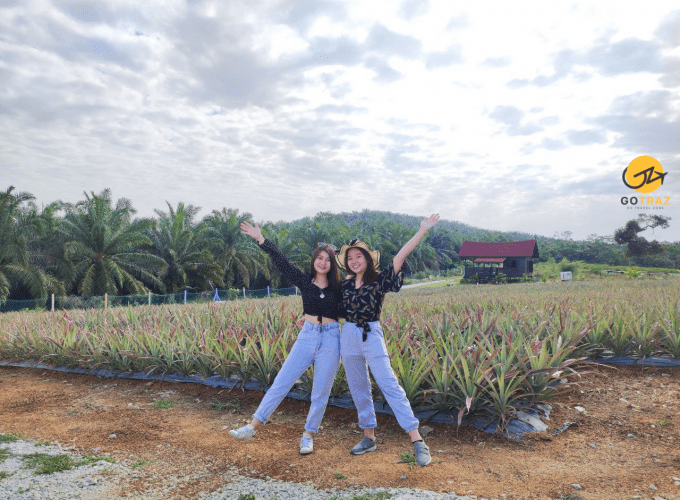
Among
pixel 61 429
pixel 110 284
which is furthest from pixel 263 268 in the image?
pixel 61 429

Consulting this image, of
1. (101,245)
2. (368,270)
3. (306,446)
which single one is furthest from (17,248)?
(368,270)

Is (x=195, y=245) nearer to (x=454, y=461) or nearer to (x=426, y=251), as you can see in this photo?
(x=454, y=461)

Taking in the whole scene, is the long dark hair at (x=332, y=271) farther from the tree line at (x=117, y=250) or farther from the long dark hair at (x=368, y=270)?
the tree line at (x=117, y=250)

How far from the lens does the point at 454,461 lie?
3.94 metres

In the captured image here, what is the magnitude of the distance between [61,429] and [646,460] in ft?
18.0

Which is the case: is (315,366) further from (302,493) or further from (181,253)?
(181,253)

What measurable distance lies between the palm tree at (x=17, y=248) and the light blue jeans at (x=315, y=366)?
63.9 ft

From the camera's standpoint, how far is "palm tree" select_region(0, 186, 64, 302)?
19625 mm

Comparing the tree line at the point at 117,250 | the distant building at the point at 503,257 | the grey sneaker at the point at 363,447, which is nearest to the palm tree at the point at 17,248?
the tree line at the point at 117,250

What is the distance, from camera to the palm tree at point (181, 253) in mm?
27453

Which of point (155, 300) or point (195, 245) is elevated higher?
point (195, 245)

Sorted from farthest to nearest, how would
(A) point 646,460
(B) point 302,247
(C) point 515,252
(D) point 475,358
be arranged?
(C) point 515,252 → (B) point 302,247 → (D) point 475,358 → (A) point 646,460

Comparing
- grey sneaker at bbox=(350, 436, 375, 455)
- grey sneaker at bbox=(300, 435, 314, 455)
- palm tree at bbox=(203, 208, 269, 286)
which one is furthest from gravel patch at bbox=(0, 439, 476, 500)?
palm tree at bbox=(203, 208, 269, 286)

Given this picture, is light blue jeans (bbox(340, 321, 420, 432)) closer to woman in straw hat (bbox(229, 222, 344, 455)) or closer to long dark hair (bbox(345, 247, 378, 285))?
woman in straw hat (bbox(229, 222, 344, 455))
